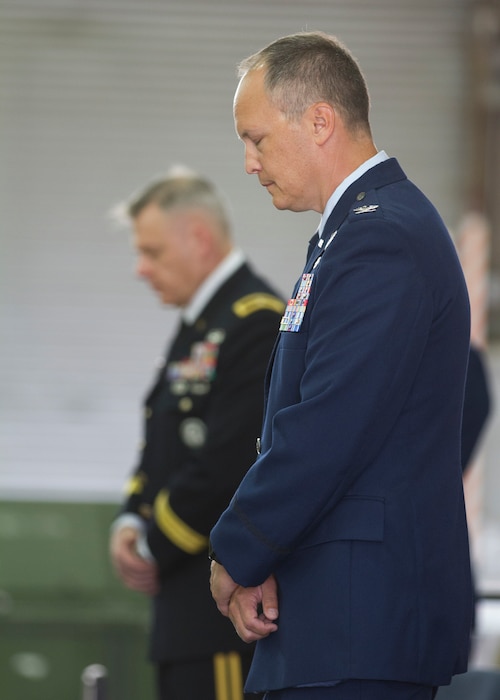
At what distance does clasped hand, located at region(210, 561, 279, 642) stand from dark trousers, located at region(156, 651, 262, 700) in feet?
3.54

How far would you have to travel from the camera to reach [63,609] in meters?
4.07

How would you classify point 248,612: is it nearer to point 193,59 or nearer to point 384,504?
point 384,504

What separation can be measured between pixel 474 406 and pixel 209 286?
724 mm

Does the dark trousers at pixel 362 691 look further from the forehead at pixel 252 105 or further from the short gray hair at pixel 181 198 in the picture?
the short gray hair at pixel 181 198

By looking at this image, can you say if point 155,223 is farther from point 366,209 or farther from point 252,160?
point 366,209

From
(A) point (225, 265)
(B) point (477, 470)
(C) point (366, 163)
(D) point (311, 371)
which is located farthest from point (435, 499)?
(B) point (477, 470)

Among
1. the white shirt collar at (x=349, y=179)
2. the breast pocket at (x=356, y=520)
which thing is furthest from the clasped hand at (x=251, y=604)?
the white shirt collar at (x=349, y=179)

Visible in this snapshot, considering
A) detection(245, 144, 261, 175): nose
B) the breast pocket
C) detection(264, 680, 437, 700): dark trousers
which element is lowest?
detection(264, 680, 437, 700): dark trousers

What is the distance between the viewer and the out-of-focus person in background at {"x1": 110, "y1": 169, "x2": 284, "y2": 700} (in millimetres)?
2773

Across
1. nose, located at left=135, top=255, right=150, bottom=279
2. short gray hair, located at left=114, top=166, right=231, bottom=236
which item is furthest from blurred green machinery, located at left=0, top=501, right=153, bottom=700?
short gray hair, located at left=114, top=166, right=231, bottom=236

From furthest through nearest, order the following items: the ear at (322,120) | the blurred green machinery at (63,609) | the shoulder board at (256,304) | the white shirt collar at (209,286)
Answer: the blurred green machinery at (63,609)
the white shirt collar at (209,286)
the shoulder board at (256,304)
the ear at (322,120)

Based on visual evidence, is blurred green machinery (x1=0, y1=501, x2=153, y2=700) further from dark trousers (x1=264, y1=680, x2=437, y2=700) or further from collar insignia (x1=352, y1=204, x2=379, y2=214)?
collar insignia (x1=352, y1=204, x2=379, y2=214)

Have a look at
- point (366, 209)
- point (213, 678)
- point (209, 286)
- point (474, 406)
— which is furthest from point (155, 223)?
point (366, 209)

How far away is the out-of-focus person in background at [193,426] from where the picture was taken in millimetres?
2773
